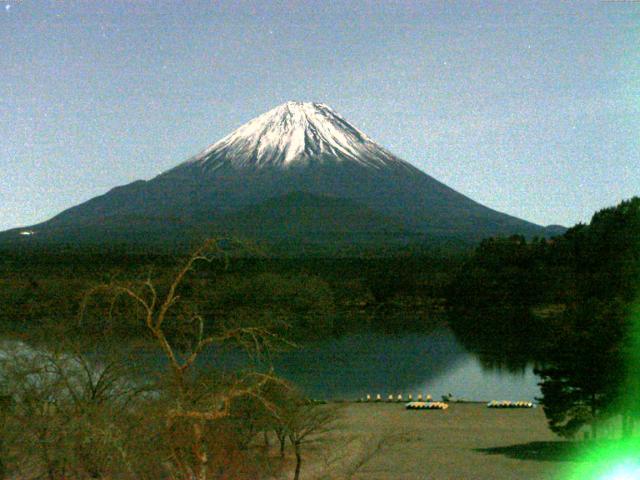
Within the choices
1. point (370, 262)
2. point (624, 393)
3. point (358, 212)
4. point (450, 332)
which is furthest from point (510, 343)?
point (358, 212)

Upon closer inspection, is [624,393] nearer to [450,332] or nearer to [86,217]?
[450,332]

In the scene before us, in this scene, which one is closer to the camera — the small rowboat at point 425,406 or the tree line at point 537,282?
the small rowboat at point 425,406

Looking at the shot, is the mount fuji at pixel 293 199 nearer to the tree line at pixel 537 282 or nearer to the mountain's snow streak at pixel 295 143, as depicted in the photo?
the mountain's snow streak at pixel 295 143

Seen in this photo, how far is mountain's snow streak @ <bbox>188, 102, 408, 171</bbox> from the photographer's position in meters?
137

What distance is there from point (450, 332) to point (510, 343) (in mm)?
5866

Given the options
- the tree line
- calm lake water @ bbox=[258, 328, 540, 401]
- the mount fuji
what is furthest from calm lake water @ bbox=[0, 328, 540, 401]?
the mount fuji

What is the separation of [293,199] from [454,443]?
10511 centimetres

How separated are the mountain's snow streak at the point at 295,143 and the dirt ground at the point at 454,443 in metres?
116

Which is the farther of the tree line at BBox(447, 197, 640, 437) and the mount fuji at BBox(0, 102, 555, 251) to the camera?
the mount fuji at BBox(0, 102, 555, 251)

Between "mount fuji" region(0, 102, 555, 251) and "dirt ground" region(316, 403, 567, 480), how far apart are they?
73737 mm

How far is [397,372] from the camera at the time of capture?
32.1 meters

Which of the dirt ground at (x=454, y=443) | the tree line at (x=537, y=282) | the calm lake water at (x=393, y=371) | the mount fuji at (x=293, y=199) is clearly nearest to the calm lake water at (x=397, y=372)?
the calm lake water at (x=393, y=371)

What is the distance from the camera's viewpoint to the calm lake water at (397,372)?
27.2 m

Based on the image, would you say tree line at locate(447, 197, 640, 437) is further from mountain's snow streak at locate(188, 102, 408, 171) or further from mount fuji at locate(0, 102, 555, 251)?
mountain's snow streak at locate(188, 102, 408, 171)
